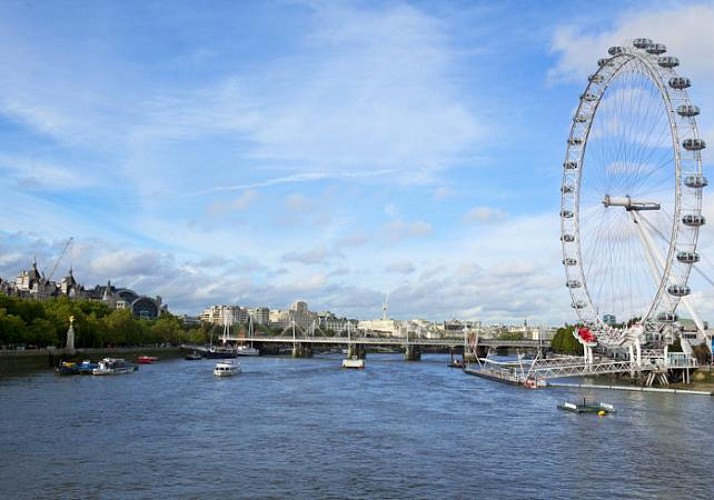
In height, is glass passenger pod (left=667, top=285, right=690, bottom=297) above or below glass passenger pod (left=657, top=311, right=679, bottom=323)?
above

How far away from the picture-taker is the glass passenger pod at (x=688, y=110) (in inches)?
2411

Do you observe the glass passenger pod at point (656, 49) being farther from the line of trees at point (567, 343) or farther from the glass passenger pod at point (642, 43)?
the line of trees at point (567, 343)

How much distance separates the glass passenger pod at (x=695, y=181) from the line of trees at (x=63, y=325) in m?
71.2

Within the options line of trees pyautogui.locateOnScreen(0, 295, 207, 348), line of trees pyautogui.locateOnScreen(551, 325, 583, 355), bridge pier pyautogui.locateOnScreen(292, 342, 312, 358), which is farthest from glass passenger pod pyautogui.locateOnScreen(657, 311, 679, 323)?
bridge pier pyautogui.locateOnScreen(292, 342, 312, 358)

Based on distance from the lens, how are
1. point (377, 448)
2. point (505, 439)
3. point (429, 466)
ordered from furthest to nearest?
point (505, 439) < point (377, 448) < point (429, 466)

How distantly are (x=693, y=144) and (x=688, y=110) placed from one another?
9.22 ft

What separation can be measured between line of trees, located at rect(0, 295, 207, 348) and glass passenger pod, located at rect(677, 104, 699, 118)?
71821 millimetres

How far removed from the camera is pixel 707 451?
37250 millimetres

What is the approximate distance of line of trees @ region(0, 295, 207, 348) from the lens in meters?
88.0

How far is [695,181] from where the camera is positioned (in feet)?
206

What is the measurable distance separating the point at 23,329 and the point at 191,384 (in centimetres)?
2818

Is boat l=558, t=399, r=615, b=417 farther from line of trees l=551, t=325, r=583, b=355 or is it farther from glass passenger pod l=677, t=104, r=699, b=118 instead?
line of trees l=551, t=325, r=583, b=355

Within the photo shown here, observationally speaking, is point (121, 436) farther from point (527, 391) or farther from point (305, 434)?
point (527, 391)

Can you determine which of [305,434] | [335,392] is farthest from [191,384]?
[305,434]
